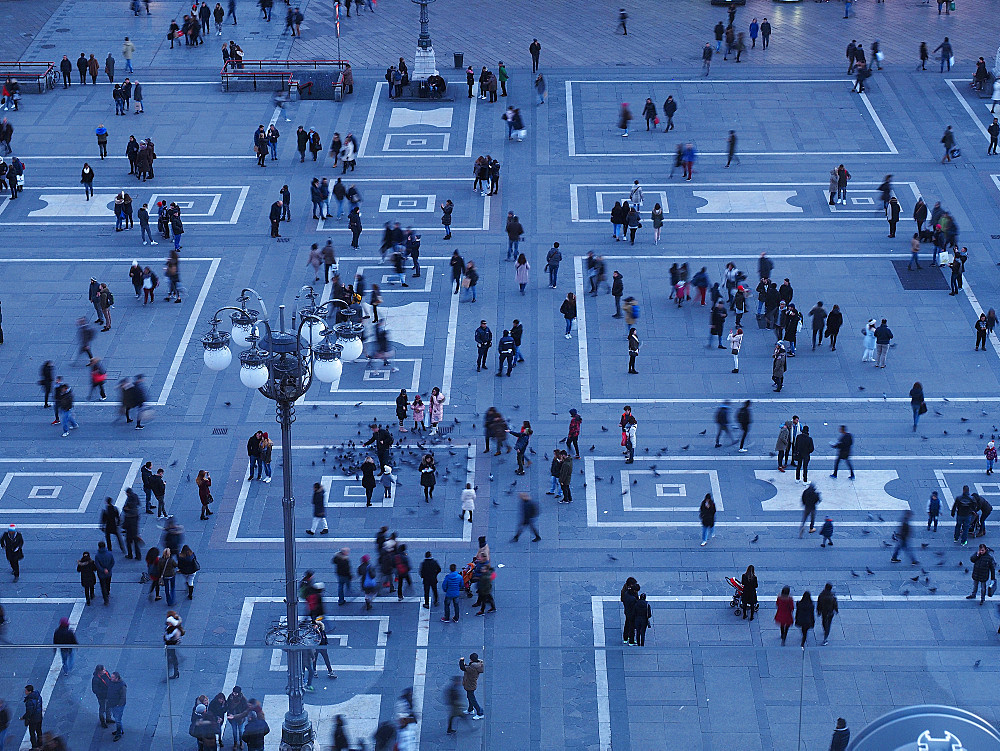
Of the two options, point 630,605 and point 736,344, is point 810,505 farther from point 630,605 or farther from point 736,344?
point 736,344

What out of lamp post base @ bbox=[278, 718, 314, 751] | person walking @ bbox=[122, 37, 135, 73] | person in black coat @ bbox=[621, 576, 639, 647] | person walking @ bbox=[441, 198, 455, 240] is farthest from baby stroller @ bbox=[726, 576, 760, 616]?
person walking @ bbox=[122, 37, 135, 73]

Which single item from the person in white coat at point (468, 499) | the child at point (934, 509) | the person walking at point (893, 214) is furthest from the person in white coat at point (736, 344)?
the person in white coat at point (468, 499)

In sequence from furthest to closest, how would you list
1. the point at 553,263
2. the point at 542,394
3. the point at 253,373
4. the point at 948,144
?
the point at 948,144, the point at 553,263, the point at 542,394, the point at 253,373

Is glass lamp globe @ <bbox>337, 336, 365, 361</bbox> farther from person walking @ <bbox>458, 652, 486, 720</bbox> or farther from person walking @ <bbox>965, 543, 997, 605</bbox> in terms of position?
person walking @ <bbox>965, 543, 997, 605</bbox>

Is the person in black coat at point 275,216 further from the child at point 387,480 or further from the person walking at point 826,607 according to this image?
the person walking at point 826,607

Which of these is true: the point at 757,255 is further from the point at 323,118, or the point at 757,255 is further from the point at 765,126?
the point at 323,118

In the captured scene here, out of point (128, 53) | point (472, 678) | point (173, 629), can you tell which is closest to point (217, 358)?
point (472, 678)

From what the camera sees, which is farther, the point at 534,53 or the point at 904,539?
the point at 534,53
